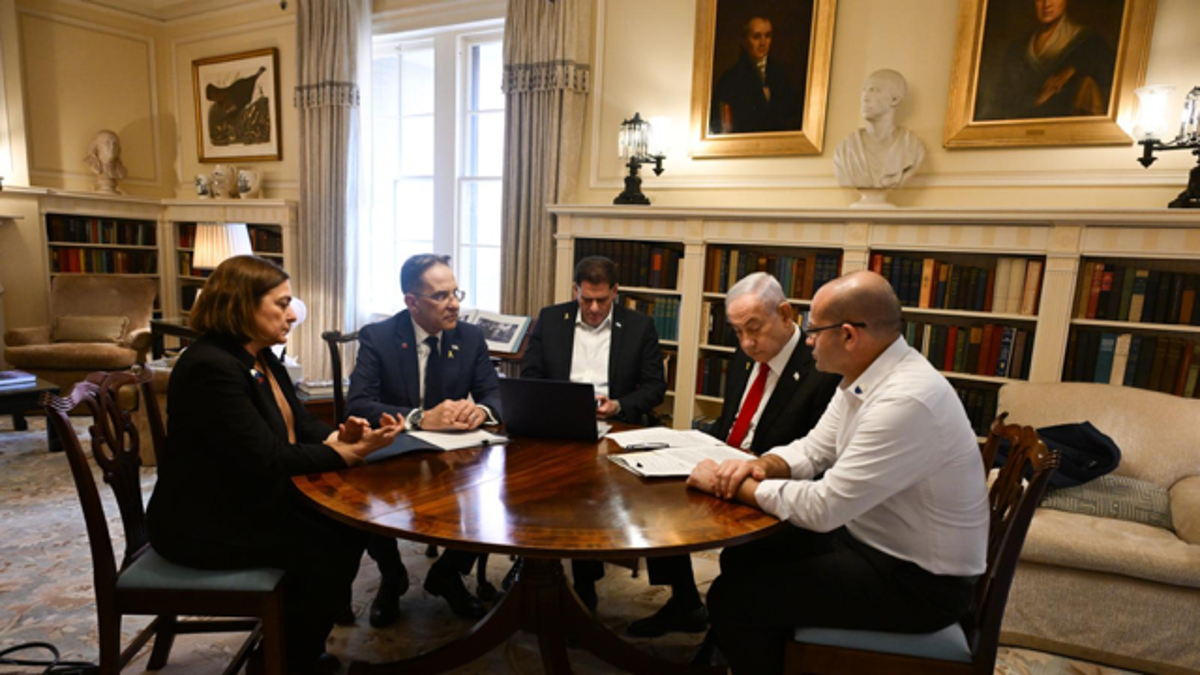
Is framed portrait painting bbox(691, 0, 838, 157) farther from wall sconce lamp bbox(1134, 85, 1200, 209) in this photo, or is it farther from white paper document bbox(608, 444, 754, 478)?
white paper document bbox(608, 444, 754, 478)

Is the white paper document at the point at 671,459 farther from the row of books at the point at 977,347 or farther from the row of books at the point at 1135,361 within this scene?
the row of books at the point at 1135,361

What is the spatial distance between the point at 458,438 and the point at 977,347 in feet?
8.51

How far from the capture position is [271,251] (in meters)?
5.72

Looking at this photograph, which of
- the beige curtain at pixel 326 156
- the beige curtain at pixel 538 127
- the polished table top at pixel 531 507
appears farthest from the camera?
the beige curtain at pixel 326 156

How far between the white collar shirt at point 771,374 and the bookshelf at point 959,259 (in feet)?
4.27

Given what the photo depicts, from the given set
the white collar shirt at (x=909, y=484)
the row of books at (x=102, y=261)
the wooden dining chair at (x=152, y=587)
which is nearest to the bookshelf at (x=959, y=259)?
the white collar shirt at (x=909, y=484)

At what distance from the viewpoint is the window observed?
4855 millimetres

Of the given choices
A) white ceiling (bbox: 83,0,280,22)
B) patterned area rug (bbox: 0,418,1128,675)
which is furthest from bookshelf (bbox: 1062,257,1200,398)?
white ceiling (bbox: 83,0,280,22)

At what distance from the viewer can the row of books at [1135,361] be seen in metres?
2.88

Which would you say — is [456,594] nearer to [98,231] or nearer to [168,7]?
[98,231]

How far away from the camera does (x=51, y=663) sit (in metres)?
1.90

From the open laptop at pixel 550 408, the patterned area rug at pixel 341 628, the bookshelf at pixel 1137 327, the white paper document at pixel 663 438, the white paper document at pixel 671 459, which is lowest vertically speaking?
the patterned area rug at pixel 341 628

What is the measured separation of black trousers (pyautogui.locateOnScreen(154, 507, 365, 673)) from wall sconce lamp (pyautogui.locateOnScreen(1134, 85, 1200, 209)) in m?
3.41

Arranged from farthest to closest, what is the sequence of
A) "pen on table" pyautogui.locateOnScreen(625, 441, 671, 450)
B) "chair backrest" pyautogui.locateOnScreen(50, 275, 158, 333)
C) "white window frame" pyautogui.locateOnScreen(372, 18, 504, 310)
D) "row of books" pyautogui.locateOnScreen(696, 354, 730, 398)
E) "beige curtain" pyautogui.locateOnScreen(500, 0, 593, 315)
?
1. "chair backrest" pyautogui.locateOnScreen(50, 275, 158, 333)
2. "white window frame" pyautogui.locateOnScreen(372, 18, 504, 310)
3. "beige curtain" pyautogui.locateOnScreen(500, 0, 593, 315)
4. "row of books" pyautogui.locateOnScreen(696, 354, 730, 398)
5. "pen on table" pyautogui.locateOnScreen(625, 441, 671, 450)
